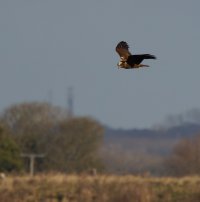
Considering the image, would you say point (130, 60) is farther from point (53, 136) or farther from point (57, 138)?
point (53, 136)

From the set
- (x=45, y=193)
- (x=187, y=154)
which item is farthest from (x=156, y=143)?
(x=45, y=193)

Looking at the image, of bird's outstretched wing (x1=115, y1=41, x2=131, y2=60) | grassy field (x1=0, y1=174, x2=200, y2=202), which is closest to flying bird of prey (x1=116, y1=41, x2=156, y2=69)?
bird's outstretched wing (x1=115, y1=41, x2=131, y2=60)

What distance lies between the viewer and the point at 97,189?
2553cm

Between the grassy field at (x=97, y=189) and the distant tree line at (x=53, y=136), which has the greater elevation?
the distant tree line at (x=53, y=136)

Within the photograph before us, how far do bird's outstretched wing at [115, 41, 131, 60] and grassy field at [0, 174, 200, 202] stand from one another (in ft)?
54.6

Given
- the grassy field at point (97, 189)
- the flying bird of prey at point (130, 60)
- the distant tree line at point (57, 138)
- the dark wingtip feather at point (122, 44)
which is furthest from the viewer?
the distant tree line at point (57, 138)

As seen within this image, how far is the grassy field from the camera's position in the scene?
80.0ft

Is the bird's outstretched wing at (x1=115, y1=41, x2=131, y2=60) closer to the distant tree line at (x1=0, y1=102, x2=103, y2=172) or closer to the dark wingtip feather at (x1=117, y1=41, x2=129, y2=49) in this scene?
the dark wingtip feather at (x1=117, y1=41, x2=129, y2=49)

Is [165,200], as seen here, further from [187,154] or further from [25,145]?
[187,154]

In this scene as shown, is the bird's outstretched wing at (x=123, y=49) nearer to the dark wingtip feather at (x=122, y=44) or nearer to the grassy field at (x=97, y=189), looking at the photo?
the dark wingtip feather at (x=122, y=44)

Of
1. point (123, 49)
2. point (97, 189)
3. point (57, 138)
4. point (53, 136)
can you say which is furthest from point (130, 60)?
point (53, 136)

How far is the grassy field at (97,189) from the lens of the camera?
24.4m

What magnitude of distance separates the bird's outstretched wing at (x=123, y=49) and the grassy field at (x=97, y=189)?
1663cm

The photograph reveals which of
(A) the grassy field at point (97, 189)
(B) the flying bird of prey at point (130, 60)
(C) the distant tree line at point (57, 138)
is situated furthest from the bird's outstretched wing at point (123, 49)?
(C) the distant tree line at point (57, 138)
